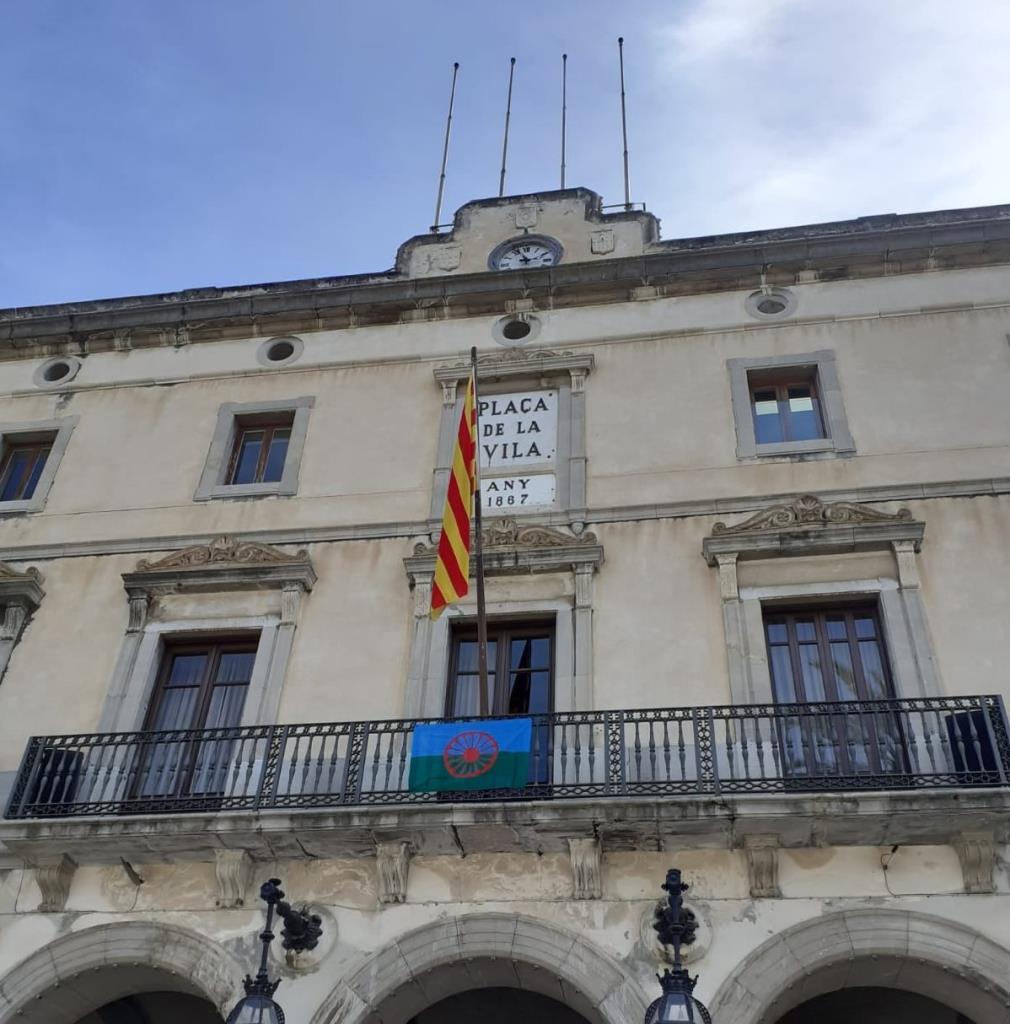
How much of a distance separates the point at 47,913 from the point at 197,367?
8081 mm

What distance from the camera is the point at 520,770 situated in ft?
35.1

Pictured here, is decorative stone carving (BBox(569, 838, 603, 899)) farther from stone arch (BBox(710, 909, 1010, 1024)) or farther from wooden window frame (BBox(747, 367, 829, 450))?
wooden window frame (BBox(747, 367, 829, 450))

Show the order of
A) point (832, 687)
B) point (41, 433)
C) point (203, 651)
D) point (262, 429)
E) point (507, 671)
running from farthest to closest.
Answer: point (41, 433), point (262, 429), point (203, 651), point (507, 671), point (832, 687)

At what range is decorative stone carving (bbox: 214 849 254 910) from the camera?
1086 cm

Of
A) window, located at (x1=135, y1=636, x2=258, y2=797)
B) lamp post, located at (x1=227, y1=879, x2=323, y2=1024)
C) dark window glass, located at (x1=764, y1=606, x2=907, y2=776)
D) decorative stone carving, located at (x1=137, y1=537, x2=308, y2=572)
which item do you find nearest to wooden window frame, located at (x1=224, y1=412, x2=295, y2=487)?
decorative stone carving, located at (x1=137, y1=537, x2=308, y2=572)

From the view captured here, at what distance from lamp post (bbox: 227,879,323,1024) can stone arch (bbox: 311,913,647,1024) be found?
20.6 inches

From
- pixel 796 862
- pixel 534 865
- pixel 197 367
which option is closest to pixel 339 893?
pixel 534 865

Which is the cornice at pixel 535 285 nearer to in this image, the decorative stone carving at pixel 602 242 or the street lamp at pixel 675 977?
the decorative stone carving at pixel 602 242

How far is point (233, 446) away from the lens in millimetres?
15594

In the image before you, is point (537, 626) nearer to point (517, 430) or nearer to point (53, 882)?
point (517, 430)

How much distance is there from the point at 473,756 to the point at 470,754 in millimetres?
37

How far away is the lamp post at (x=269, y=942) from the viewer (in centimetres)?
889

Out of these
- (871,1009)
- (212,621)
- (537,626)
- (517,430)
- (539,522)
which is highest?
(517,430)

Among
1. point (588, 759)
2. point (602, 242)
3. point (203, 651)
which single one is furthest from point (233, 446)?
point (588, 759)
